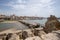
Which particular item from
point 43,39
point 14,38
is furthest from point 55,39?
point 14,38

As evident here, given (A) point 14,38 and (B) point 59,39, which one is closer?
(B) point 59,39

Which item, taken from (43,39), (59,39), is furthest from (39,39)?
(59,39)

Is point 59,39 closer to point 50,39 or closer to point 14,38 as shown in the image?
point 50,39

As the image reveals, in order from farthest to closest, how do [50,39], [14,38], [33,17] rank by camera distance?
1. [33,17]
2. [14,38]
3. [50,39]

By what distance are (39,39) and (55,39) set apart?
1.73ft

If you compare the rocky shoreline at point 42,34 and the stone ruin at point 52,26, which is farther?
the stone ruin at point 52,26

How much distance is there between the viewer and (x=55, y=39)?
3145 millimetres

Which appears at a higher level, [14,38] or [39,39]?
[39,39]

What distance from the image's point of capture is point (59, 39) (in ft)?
10.3

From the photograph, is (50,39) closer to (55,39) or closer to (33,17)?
(55,39)

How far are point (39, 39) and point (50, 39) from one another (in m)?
0.38

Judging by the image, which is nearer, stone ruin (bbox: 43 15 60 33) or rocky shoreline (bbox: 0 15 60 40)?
Answer: rocky shoreline (bbox: 0 15 60 40)

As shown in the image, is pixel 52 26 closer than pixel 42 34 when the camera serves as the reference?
No

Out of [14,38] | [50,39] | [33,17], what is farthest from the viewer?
[33,17]
